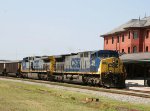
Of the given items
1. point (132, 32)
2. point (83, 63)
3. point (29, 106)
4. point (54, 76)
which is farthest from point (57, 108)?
point (132, 32)

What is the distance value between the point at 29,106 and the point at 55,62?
2869cm

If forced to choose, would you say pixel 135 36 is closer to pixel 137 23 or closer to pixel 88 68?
pixel 137 23

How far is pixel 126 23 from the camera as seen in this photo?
71562 millimetres

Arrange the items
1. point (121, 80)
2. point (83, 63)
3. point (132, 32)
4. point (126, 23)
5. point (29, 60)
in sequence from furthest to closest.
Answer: point (126, 23) < point (132, 32) < point (29, 60) < point (83, 63) < point (121, 80)

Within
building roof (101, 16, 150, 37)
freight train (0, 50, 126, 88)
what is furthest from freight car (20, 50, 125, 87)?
building roof (101, 16, 150, 37)

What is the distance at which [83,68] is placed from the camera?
3622 centimetres

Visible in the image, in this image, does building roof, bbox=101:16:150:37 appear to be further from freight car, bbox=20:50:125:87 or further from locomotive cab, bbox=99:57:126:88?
locomotive cab, bbox=99:57:126:88

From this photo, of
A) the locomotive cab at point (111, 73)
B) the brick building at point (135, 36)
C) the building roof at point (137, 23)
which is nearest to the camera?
the locomotive cab at point (111, 73)

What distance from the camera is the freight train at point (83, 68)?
3278 centimetres

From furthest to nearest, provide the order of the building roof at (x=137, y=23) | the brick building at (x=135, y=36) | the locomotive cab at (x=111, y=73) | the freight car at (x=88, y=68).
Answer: the building roof at (x=137, y=23) → the brick building at (x=135, y=36) → the freight car at (x=88, y=68) → the locomotive cab at (x=111, y=73)

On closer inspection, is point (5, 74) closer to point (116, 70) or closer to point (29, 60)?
point (29, 60)

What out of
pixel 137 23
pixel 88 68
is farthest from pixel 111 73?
pixel 137 23

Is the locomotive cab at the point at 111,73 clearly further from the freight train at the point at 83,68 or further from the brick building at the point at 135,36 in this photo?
the brick building at the point at 135,36

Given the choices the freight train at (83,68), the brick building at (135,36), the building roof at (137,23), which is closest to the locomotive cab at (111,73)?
the freight train at (83,68)
